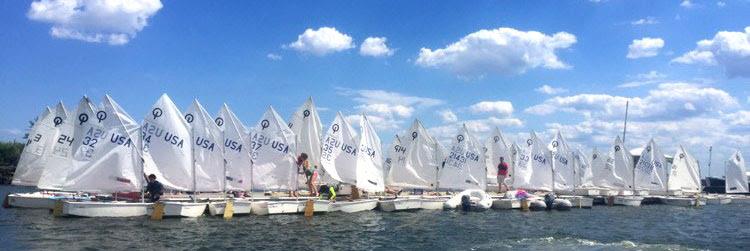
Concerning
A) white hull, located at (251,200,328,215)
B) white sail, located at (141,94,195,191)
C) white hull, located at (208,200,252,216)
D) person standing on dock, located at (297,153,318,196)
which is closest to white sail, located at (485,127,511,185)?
person standing on dock, located at (297,153,318,196)

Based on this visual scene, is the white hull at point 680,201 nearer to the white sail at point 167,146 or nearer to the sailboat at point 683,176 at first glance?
the sailboat at point 683,176

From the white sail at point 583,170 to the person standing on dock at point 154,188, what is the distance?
4017 cm

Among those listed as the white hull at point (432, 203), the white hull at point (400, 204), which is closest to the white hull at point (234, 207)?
the white hull at point (400, 204)

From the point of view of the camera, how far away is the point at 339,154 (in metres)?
38.6

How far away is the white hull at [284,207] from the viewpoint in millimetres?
32719

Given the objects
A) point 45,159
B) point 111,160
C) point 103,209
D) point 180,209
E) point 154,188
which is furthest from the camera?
point 45,159

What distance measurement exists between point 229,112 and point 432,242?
1633 cm

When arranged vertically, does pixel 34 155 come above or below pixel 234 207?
above

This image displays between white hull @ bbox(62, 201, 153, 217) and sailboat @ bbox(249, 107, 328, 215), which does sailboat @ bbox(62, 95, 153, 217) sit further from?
sailboat @ bbox(249, 107, 328, 215)

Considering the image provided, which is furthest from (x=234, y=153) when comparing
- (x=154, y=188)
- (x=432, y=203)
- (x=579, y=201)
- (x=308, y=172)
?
(x=579, y=201)

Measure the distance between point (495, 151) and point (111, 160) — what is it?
32212mm

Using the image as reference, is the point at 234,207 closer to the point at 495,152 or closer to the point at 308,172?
the point at 308,172

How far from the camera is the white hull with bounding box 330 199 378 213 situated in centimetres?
3522

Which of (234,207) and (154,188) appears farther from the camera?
(234,207)
